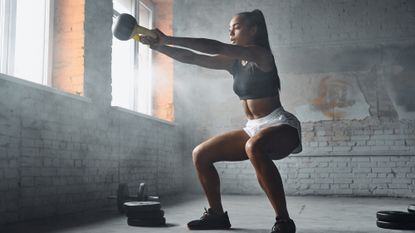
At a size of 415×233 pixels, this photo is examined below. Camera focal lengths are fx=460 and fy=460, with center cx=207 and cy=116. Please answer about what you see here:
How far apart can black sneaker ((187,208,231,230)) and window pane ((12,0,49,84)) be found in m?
1.98

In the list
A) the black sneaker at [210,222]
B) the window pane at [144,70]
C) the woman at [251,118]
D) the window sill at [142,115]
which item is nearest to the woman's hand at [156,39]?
→ the woman at [251,118]

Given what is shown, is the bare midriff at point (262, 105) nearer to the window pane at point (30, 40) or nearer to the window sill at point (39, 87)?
the window sill at point (39, 87)

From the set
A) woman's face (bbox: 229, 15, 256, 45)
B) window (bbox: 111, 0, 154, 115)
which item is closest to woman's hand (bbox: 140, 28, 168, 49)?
woman's face (bbox: 229, 15, 256, 45)

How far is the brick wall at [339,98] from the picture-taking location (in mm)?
6359

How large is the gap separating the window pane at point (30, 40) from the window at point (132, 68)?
1147 mm

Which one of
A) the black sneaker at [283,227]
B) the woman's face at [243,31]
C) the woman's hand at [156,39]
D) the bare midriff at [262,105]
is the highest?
the woman's face at [243,31]

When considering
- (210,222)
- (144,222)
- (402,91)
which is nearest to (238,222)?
(210,222)

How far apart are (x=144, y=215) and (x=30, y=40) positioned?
1.96 m

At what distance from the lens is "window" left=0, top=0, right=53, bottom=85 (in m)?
3.61

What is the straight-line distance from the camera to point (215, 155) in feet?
9.32

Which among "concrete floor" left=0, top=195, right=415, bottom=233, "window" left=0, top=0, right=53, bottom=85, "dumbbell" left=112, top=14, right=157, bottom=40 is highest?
"window" left=0, top=0, right=53, bottom=85

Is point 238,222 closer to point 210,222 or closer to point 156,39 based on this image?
point 210,222

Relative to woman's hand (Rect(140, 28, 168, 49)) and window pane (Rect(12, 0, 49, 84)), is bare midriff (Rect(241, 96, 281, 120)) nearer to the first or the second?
woman's hand (Rect(140, 28, 168, 49))

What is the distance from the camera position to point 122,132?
16.3 ft
